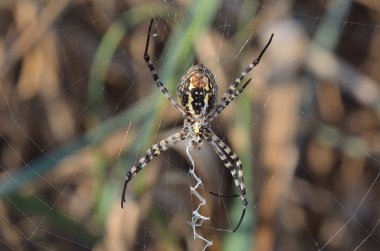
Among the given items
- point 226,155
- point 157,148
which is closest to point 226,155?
point 226,155

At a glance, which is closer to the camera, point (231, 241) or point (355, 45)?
point (231, 241)

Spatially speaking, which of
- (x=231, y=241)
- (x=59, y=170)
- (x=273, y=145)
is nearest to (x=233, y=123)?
(x=273, y=145)

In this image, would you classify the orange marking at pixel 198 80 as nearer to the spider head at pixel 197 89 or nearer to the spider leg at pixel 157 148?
the spider head at pixel 197 89

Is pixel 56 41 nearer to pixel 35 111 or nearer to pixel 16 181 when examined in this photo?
pixel 35 111

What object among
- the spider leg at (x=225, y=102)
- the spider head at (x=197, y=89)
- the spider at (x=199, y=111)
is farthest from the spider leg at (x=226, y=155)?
the spider head at (x=197, y=89)

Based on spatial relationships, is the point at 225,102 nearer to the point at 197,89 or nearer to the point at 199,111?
the point at 199,111

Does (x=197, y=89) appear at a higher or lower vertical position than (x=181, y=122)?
lower

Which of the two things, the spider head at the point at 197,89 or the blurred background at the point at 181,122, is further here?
the blurred background at the point at 181,122
